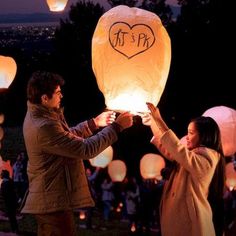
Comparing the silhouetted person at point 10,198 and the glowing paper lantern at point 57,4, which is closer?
the glowing paper lantern at point 57,4

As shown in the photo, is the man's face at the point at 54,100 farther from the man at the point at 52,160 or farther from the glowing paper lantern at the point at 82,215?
the glowing paper lantern at the point at 82,215

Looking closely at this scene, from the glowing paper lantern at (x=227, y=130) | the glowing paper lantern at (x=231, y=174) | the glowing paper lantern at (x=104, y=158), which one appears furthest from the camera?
the glowing paper lantern at (x=104, y=158)

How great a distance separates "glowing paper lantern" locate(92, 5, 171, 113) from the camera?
4.21m

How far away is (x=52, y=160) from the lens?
11.9 feet

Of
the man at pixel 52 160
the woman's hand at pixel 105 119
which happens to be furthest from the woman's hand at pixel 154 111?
the man at pixel 52 160

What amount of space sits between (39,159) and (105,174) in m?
8.24

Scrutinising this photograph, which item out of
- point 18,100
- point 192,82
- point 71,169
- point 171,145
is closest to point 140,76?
point 171,145

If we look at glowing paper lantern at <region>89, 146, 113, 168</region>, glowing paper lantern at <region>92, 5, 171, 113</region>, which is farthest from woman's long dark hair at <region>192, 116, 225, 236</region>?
glowing paper lantern at <region>89, 146, 113, 168</region>

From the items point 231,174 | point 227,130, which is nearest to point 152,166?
point 231,174

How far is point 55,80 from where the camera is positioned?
145 inches

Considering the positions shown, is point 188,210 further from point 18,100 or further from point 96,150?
point 18,100

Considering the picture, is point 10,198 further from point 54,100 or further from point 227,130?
point 54,100

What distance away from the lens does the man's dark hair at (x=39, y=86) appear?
363cm

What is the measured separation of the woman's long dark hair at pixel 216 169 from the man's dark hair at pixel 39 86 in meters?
1.01
